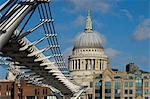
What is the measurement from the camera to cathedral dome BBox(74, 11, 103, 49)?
456 ft

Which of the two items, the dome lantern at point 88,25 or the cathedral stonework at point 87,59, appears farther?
the dome lantern at point 88,25

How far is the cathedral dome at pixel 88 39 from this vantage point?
139 m

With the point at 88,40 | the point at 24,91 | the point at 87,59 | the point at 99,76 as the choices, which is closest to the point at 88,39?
the point at 88,40

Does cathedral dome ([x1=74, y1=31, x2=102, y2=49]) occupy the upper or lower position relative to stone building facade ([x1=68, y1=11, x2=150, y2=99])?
upper

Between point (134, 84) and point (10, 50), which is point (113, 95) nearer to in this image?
point (134, 84)

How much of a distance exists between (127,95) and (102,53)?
120 ft

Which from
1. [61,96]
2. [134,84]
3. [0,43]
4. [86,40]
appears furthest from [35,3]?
[86,40]

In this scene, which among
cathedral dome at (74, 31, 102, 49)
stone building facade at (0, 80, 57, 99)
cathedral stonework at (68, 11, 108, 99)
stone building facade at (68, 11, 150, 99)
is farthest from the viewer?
cathedral dome at (74, 31, 102, 49)

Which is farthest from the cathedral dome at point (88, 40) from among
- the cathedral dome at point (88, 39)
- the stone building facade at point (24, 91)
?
the stone building facade at point (24, 91)

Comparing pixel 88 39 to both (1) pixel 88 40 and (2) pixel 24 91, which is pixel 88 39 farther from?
(2) pixel 24 91

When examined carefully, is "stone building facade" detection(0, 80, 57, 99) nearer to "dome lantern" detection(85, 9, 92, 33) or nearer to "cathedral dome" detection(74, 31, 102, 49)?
"cathedral dome" detection(74, 31, 102, 49)

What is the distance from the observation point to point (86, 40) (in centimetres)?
14150

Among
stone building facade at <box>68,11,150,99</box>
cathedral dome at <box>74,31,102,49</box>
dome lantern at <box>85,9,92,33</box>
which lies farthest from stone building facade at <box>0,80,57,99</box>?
dome lantern at <box>85,9,92,33</box>

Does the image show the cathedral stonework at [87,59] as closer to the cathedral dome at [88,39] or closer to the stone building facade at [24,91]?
the cathedral dome at [88,39]
